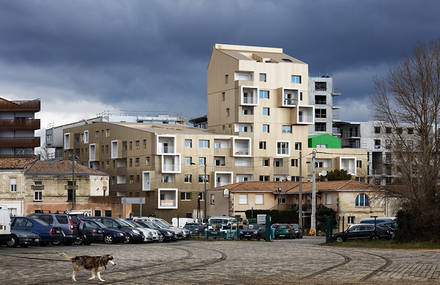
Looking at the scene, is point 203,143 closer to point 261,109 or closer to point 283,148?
point 261,109

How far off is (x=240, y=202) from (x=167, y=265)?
65680mm

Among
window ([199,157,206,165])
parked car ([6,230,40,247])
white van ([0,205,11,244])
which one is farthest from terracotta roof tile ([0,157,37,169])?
white van ([0,205,11,244])

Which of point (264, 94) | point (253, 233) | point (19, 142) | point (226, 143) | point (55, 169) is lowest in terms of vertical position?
point (253, 233)

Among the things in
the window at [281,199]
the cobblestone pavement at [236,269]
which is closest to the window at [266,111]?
the window at [281,199]

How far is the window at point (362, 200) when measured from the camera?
258 feet

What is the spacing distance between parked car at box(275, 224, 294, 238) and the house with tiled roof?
2226 centimetres

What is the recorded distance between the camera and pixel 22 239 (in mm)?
34281

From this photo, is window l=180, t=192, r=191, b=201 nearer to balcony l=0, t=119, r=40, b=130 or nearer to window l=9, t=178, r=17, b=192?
balcony l=0, t=119, r=40, b=130

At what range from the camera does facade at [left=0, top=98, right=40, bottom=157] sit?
9706 centimetres

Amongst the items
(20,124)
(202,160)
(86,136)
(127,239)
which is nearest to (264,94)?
(202,160)

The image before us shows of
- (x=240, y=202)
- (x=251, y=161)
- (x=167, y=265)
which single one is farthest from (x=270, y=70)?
(x=167, y=265)

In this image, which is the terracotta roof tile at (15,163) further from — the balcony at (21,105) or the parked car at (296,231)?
the parked car at (296,231)

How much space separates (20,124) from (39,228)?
6337cm

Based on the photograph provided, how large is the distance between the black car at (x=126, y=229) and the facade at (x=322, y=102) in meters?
97.8
